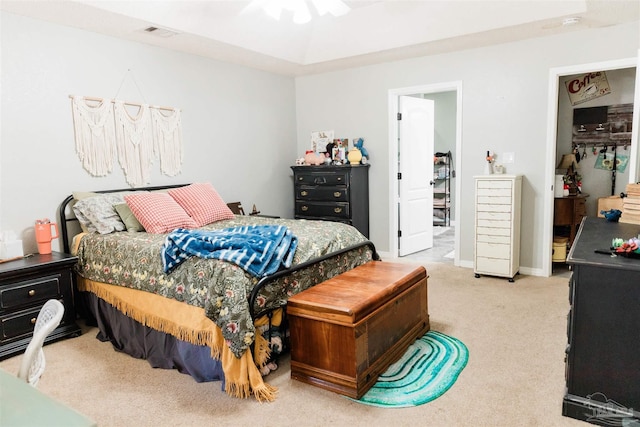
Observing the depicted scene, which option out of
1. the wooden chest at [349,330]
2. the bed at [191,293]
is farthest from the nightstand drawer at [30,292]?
the wooden chest at [349,330]

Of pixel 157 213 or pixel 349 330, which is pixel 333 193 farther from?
pixel 349 330

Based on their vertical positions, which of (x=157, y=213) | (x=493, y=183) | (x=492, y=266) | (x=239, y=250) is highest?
(x=493, y=183)

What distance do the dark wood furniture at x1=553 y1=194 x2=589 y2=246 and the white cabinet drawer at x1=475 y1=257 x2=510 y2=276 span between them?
0.97 m

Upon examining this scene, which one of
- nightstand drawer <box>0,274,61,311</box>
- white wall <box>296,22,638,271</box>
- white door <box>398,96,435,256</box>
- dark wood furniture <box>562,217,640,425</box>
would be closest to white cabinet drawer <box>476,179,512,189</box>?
white wall <box>296,22,638,271</box>

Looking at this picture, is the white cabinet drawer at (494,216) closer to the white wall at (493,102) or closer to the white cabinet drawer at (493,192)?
the white cabinet drawer at (493,192)

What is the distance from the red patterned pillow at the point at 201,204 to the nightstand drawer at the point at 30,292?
112cm

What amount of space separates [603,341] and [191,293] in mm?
2118

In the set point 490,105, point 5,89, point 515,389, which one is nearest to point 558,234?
point 490,105

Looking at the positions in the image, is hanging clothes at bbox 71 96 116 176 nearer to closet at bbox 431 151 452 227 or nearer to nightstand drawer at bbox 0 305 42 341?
nightstand drawer at bbox 0 305 42 341

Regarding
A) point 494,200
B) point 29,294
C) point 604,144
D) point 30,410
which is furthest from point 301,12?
point 604,144

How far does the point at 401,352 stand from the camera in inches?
113

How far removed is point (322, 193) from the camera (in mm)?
5512

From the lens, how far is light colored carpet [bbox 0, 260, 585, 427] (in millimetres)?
2234

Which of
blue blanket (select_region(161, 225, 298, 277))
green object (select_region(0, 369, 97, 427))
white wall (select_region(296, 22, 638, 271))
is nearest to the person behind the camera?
green object (select_region(0, 369, 97, 427))
